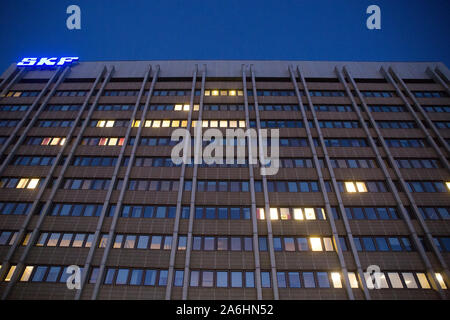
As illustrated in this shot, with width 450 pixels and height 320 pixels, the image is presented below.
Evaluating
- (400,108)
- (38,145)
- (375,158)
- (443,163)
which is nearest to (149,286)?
(38,145)

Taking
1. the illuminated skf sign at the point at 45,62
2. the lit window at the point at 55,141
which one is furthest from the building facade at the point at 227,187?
the illuminated skf sign at the point at 45,62

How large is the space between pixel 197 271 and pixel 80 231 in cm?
1224

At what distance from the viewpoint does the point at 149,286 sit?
21.5 metres

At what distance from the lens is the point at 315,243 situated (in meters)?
23.4

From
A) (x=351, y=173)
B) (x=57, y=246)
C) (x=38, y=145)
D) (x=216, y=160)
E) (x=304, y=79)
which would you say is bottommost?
(x=57, y=246)

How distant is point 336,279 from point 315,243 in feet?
11.0

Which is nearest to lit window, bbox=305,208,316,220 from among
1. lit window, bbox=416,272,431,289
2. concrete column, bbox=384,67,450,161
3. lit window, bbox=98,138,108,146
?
lit window, bbox=416,272,431,289

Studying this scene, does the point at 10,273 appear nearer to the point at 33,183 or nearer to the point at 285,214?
the point at 33,183

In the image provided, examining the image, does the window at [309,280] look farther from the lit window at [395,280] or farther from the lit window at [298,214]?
the lit window at [395,280]

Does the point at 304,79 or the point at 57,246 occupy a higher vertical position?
the point at 304,79

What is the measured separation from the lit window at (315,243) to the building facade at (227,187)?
10 cm

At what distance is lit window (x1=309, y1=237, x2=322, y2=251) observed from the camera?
2314 centimetres

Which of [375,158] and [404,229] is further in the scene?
[375,158]
